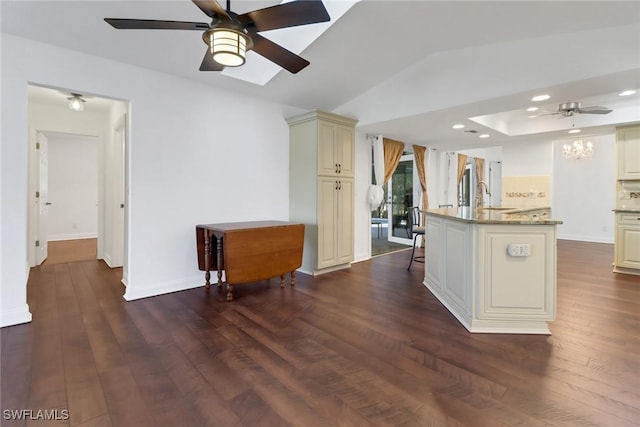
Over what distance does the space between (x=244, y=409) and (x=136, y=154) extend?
274 cm

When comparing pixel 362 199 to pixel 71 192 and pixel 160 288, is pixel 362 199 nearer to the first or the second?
pixel 160 288

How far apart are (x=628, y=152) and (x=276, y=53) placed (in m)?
5.25

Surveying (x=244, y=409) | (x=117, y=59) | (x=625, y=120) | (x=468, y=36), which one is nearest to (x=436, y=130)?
(x=468, y=36)

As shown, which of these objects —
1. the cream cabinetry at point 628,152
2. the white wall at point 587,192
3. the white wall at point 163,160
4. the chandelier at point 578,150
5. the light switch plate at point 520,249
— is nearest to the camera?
the light switch plate at point 520,249

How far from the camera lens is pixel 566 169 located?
7.15 m

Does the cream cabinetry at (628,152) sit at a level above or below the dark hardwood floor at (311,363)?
above

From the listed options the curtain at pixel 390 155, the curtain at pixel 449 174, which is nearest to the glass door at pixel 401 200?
the curtain at pixel 449 174

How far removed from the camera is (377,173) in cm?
547

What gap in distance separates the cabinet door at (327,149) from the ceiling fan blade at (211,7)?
257 centimetres

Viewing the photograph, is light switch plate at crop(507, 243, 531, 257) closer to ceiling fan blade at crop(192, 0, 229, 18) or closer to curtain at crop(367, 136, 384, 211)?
ceiling fan blade at crop(192, 0, 229, 18)

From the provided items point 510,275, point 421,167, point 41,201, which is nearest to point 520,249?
point 510,275

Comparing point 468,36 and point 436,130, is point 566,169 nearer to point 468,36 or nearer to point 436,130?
point 436,130

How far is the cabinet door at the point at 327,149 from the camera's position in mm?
4215

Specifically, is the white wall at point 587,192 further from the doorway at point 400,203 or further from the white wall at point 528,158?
the doorway at point 400,203
